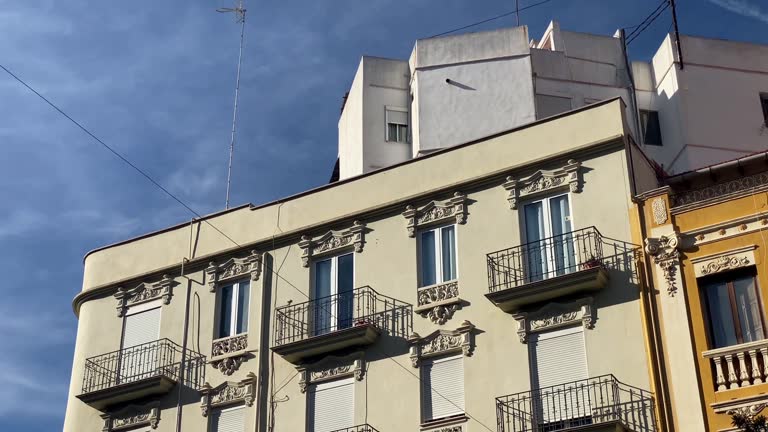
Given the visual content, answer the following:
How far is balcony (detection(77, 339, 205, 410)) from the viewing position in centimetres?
2997

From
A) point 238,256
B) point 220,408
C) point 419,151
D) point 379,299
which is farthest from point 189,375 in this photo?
point 419,151

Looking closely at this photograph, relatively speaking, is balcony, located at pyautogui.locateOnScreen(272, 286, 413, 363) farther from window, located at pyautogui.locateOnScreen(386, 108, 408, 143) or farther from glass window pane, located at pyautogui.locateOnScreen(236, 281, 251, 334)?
window, located at pyautogui.locateOnScreen(386, 108, 408, 143)

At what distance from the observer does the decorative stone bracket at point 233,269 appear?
30.7 m

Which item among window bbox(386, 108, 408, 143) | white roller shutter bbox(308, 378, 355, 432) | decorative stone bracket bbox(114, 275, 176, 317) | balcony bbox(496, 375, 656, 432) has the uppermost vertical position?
window bbox(386, 108, 408, 143)

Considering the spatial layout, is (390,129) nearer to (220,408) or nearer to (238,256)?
(238,256)

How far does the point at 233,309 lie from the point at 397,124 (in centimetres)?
983

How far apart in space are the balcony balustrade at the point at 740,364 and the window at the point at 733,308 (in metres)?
0.45

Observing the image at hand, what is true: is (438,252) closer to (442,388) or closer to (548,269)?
(548,269)

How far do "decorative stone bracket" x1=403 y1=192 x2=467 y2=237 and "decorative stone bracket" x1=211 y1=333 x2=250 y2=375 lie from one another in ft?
17.4

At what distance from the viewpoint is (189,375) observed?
30109mm

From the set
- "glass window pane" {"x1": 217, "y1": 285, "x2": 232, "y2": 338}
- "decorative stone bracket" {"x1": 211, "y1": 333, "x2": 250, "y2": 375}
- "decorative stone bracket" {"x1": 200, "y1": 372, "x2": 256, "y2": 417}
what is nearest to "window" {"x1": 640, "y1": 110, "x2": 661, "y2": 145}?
"glass window pane" {"x1": 217, "y1": 285, "x2": 232, "y2": 338}

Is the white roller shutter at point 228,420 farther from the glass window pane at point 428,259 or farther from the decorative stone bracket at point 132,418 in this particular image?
the glass window pane at point 428,259

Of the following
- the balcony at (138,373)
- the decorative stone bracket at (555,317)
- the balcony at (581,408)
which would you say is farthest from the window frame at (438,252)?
the balcony at (138,373)

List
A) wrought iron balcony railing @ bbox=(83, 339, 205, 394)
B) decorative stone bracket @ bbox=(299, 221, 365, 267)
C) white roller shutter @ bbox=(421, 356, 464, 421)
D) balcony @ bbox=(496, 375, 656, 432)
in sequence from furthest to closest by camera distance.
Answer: wrought iron balcony railing @ bbox=(83, 339, 205, 394) < decorative stone bracket @ bbox=(299, 221, 365, 267) < white roller shutter @ bbox=(421, 356, 464, 421) < balcony @ bbox=(496, 375, 656, 432)
